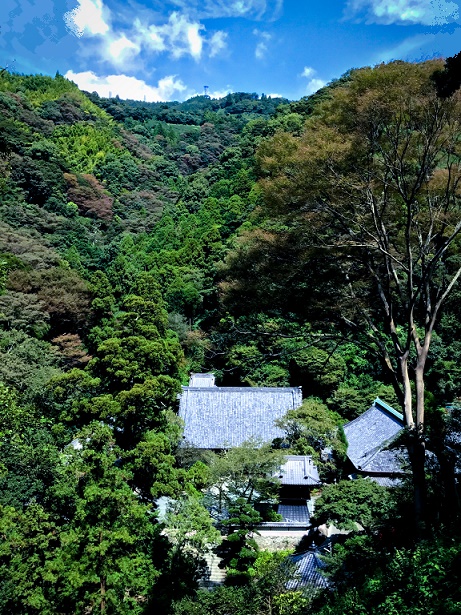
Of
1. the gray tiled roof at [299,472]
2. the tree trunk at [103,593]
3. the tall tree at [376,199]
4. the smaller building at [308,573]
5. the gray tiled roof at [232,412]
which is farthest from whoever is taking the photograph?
the gray tiled roof at [232,412]

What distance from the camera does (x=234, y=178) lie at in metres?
36.6

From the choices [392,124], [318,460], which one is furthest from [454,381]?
[392,124]

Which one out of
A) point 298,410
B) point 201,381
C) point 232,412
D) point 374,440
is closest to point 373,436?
point 374,440

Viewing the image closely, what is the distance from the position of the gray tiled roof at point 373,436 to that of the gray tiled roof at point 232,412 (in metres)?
2.36

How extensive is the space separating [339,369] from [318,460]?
5428 millimetres

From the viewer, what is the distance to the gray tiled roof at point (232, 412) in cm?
1673

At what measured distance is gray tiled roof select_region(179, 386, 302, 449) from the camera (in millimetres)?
16734

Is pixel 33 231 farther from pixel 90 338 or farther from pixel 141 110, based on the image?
pixel 141 110

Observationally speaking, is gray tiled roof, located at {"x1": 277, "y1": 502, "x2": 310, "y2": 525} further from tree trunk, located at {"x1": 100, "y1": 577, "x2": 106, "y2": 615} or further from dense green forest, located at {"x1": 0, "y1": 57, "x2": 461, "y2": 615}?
tree trunk, located at {"x1": 100, "y1": 577, "x2": 106, "y2": 615}

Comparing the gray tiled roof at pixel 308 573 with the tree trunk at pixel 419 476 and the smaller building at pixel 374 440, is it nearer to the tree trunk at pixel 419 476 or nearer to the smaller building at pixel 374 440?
the tree trunk at pixel 419 476

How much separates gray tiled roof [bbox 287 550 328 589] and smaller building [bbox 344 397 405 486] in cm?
493

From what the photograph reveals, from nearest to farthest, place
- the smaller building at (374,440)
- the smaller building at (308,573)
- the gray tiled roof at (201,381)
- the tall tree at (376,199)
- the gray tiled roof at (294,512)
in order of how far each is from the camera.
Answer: the tall tree at (376,199) < the smaller building at (308,573) < the gray tiled roof at (294,512) < the smaller building at (374,440) < the gray tiled roof at (201,381)

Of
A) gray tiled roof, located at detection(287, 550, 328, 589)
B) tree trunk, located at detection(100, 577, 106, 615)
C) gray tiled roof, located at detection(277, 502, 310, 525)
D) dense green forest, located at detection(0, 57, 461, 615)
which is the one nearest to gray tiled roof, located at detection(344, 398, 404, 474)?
dense green forest, located at detection(0, 57, 461, 615)

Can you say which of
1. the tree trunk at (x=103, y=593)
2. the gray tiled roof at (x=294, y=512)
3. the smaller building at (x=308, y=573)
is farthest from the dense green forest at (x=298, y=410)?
the gray tiled roof at (x=294, y=512)
